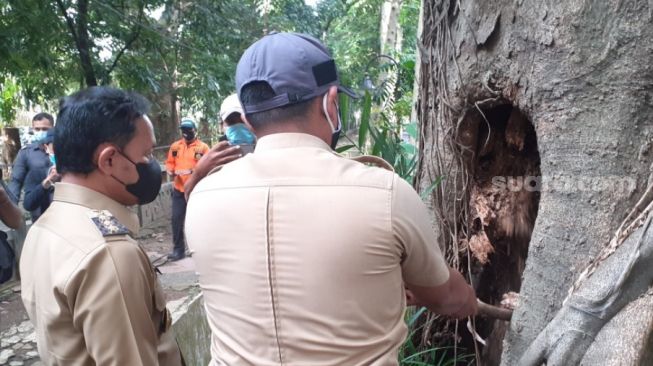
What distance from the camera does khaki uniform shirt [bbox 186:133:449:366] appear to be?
3.52 ft

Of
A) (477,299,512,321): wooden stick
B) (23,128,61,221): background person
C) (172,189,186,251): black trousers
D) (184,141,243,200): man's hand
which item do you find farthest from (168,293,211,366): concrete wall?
(172,189,186,251): black trousers

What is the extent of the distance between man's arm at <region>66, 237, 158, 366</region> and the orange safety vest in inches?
187

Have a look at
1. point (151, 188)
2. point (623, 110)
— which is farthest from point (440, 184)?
point (151, 188)

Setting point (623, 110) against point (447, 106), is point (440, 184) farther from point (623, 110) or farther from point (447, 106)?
point (623, 110)

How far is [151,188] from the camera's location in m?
1.70

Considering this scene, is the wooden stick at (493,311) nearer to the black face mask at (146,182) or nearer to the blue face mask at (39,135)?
the black face mask at (146,182)

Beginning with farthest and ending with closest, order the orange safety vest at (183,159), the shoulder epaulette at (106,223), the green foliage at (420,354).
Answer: the orange safety vest at (183,159)
the green foliage at (420,354)
the shoulder epaulette at (106,223)

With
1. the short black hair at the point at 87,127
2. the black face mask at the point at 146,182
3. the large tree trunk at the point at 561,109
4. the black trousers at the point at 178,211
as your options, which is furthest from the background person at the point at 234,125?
the black trousers at the point at 178,211

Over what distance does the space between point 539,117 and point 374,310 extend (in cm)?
93

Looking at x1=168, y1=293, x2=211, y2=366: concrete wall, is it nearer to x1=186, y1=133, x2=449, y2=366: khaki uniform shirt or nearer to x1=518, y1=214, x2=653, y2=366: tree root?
x1=186, y1=133, x2=449, y2=366: khaki uniform shirt

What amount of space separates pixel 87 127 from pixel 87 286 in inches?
17.5

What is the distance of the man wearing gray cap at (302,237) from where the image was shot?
108 cm

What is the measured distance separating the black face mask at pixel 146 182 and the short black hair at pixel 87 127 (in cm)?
9

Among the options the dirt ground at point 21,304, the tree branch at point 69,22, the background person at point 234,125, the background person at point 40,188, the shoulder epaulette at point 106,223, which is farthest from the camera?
the tree branch at point 69,22
